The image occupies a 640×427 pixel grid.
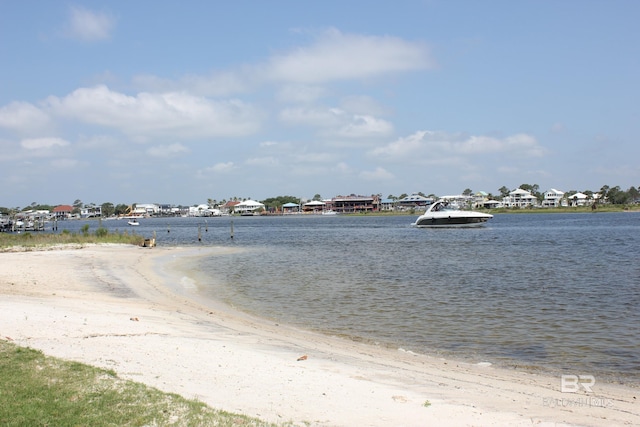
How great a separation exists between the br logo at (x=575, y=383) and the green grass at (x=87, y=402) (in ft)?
22.9

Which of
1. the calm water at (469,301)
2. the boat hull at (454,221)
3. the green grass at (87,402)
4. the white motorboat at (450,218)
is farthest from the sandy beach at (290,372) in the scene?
the boat hull at (454,221)

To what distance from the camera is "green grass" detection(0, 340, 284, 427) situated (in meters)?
7.03

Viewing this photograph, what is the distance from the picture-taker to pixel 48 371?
8.83 metres

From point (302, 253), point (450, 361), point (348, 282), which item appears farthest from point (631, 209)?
point (450, 361)

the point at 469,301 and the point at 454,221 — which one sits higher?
the point at 454,221

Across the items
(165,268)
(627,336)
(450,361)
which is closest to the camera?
(450,361)

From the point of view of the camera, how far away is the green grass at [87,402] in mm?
7031

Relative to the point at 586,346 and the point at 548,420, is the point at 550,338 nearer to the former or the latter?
the point at 586,346

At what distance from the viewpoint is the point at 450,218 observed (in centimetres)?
8931

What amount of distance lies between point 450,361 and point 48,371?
29.9ft

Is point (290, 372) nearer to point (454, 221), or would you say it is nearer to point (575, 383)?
point (575, 383)

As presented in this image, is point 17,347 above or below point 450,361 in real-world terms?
above

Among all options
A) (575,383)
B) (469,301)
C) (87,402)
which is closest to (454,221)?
(469,301)

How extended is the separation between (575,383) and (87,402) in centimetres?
970
